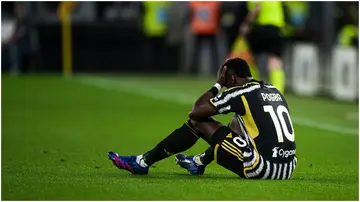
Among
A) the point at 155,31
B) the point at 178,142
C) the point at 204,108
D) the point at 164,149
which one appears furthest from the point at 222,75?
the point at 155,31

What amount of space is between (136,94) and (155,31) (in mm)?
9207

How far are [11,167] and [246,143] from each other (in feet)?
7.84

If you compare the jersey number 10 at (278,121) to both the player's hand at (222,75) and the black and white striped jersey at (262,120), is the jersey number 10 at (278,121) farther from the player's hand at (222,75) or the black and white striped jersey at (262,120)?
the player's hand at (222,75)

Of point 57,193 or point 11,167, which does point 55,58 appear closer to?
point 11,167

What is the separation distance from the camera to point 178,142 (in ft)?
31.6

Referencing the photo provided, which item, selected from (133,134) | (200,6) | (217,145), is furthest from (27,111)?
(200,6)

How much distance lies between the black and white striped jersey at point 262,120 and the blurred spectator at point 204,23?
818 inches

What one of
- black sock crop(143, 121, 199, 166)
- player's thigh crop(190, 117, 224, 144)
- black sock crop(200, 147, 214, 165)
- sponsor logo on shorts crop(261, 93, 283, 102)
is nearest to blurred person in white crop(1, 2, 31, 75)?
black sock crop(200, 147, 214, 165)

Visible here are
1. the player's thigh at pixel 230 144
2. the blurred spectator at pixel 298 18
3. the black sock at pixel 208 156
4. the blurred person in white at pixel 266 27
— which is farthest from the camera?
the blurred spectator at pixel 298 18

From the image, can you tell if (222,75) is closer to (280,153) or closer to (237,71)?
(237,71)

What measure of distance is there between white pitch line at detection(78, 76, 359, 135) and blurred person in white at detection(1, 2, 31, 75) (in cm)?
214

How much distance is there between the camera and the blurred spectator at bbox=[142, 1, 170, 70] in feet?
106

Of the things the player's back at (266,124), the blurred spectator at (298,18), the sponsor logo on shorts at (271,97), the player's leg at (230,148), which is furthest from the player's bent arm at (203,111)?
the blurred spectator at (298,18)

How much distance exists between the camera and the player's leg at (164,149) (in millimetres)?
9617
